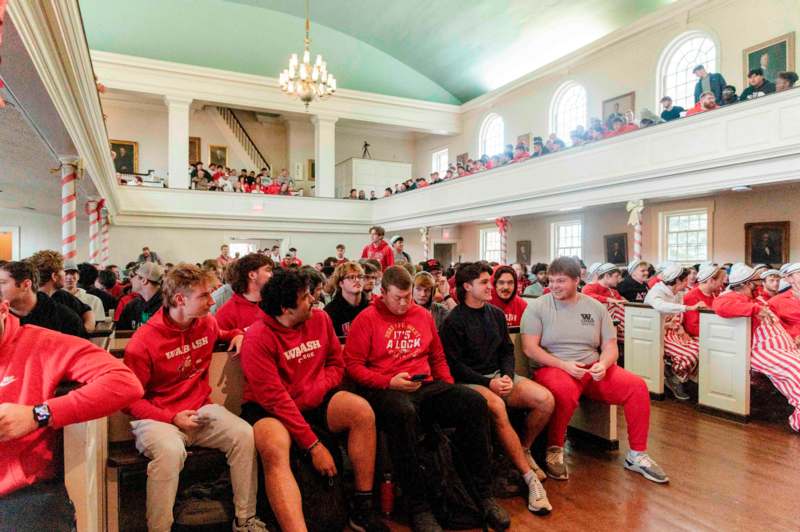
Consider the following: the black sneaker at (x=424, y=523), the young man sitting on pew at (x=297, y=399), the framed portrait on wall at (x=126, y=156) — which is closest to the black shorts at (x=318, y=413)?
the young man sitting on pew at (x=297, y=399)

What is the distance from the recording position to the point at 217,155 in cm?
1819

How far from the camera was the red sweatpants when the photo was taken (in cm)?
339

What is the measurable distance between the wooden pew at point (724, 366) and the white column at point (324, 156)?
45.0 feet

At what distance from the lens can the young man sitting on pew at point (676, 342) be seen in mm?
5165

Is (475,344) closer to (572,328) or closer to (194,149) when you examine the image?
(572,328)

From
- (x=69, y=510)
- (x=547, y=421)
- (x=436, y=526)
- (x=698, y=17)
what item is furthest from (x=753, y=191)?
(x=69, y=510)

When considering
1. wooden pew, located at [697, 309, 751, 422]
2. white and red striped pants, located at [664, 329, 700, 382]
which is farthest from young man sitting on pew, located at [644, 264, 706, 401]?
wooden pew, located at [697, 309, 751, 422]

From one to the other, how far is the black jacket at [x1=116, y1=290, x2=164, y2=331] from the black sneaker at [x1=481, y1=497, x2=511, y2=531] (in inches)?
117

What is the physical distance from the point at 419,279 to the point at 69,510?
2581mm

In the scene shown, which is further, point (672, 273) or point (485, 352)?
point (672, 273)

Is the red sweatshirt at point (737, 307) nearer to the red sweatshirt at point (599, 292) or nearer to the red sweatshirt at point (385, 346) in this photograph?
the red sweatshirt at point (599, 292)

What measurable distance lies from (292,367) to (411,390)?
27.6 inches

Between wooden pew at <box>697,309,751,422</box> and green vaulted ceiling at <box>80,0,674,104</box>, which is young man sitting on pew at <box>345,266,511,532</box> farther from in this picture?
green vaulted ceiling at <box>80,0,674,104</box>

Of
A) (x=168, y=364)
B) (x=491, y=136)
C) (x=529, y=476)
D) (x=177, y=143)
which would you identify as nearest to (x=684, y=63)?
(x=491, y=136)
